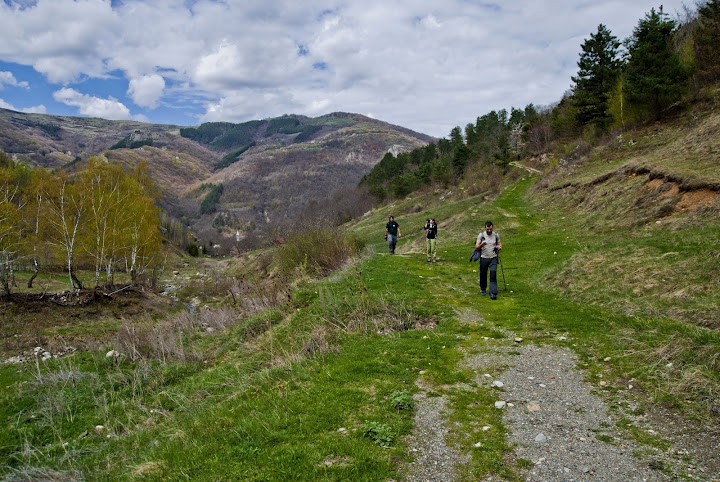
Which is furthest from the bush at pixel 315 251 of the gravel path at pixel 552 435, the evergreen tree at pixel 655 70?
the evergreen tree at pixel 655 70

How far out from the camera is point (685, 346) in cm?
551

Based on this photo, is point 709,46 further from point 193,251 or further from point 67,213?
point 193,251

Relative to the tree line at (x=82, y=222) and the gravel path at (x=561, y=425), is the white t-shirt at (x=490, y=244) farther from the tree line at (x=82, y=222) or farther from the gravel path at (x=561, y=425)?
the tree line at (x=82, y=222)

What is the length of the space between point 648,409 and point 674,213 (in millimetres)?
12682

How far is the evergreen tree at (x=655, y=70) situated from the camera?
27156 millimetres

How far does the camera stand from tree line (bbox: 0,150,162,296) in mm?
25297

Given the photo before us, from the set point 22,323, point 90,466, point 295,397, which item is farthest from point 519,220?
point 22,323

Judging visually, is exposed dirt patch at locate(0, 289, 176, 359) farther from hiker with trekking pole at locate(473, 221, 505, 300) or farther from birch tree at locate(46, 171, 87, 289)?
hiker with trekking pole at locate(473, 221, 505, 300)

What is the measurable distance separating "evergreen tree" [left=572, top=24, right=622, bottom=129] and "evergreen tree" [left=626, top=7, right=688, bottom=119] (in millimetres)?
8604

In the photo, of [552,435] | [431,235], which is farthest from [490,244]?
[552,435]

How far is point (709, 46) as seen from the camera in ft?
96.6

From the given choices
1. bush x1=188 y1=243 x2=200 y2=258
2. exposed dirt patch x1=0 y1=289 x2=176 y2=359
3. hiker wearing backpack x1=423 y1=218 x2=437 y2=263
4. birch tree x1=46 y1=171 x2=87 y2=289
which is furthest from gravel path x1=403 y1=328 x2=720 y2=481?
bush x1=188 y1=243 x2=200 y2=258

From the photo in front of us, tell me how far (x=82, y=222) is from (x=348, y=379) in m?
30.5

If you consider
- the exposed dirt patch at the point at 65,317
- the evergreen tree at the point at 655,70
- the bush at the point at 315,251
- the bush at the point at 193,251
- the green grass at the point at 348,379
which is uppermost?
the evergreen tree at the point at 655,70
